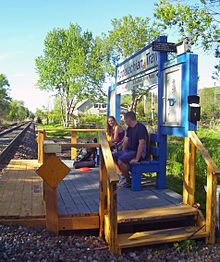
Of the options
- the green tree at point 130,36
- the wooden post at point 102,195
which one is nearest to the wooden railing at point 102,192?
the wooden post at point 102,195

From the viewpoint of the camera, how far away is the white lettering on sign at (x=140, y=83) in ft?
17.1

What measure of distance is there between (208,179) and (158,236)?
3.04 feet

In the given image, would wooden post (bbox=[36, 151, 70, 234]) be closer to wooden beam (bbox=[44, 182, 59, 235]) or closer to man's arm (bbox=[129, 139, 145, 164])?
wooden beam (bbox=[44, 182, 59, 235])

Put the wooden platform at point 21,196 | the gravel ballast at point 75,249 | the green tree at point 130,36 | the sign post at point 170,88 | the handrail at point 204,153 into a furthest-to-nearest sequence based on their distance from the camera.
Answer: the green tree at point 130,36
the sign post at point 170,88
the wooden platform at point 21,196
the handrail at point 204,153
the gravel ballast at point 75,249

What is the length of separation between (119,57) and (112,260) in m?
32.8

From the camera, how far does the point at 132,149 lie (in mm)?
5133

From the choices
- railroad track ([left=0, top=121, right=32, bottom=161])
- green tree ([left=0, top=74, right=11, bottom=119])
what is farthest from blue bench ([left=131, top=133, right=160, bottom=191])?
green tree ([left=0, top=74, right=11, bottom=119])

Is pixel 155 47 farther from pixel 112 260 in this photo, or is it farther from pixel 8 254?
pixel 8 254

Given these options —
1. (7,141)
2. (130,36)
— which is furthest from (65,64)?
(7,141)

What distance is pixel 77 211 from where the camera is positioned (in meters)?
3.68

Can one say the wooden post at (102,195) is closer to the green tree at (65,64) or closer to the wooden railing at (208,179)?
the wooden railing at (208,179)

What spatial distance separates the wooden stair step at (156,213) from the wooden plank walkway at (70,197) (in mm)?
283

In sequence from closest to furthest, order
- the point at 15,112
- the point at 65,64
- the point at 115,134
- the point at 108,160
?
the point at 108,160, the point at 115,134, the point at 65,64, the point at 15,112

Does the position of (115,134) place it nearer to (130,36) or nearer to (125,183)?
(125,183)
